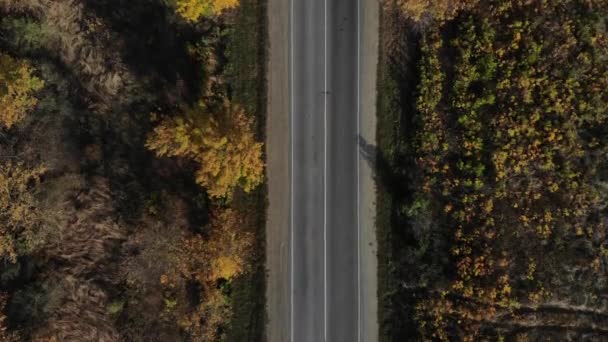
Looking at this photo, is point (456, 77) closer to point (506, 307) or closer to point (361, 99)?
point (361, 99)

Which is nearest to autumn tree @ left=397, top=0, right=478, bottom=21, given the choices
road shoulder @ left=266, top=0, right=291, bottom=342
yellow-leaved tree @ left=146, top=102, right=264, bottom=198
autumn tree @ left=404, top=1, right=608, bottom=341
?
autumn tree @ left=404, top=1, right=608, bottom=341

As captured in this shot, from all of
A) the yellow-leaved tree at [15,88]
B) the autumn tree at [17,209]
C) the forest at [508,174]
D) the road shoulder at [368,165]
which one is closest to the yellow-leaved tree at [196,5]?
the road shoulder at [368,165]

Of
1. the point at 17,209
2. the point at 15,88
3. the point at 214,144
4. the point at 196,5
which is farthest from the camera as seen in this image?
the point at 17,209

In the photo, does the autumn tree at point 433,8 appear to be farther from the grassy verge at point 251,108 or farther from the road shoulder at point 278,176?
the grassy verge at point 251,108

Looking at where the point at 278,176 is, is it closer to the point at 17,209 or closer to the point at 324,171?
the point at 324,171

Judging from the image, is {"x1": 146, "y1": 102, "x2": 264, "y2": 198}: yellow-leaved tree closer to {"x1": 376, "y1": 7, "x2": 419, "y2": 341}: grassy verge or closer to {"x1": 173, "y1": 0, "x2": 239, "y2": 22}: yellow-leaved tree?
{"x1": 173, "y1": 0, "x2": 239, "y2": 22}: yellow-leaved tree

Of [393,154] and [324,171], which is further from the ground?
[393,154]

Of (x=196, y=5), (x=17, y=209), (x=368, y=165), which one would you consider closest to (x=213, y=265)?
(x=368, y=165)
